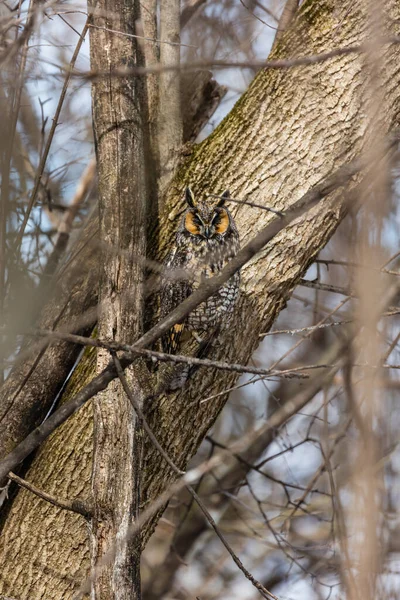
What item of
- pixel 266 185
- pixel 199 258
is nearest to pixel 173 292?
pixel 199 258

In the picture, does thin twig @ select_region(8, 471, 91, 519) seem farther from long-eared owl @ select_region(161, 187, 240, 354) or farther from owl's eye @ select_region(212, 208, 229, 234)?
owl's eye @ select_region(212, 208, 229, 234)

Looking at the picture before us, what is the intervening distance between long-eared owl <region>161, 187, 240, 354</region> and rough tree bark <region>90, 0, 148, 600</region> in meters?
0.21

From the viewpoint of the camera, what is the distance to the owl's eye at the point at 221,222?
3.16 meters

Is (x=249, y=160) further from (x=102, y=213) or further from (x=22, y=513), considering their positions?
(x=22, y=513)

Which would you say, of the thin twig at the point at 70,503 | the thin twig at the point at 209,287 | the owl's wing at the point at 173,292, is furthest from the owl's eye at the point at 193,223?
the thin twig at the point at 70,503

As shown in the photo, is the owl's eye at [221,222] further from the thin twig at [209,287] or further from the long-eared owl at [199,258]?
the thin twig at [209,287]

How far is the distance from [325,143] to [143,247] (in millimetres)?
979

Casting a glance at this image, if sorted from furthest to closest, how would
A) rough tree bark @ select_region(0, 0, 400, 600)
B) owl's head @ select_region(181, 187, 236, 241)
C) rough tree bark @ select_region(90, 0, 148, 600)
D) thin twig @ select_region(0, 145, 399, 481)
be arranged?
1. owl's head @ select_region(181, 187, 236, 241)
2. rough tree bark @ select_region(0, 0, 400, 600)
3. rough tree bark @ select_region(90, 0, 148, 600)
4. thin twig @ select_region(0, 145, 399, 481)

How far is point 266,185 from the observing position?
10.2 ft

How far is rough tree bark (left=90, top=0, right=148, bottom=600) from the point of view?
240 centimetres

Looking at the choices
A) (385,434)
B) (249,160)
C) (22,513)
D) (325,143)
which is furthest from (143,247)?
(385,434)

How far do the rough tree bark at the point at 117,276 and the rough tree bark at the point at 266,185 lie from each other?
375 mm

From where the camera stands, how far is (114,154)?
299 centimetres

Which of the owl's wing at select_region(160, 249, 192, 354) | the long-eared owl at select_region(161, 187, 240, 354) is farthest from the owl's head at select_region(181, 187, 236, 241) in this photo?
the owl's wing at select_region(160, 249, 192, 354)
